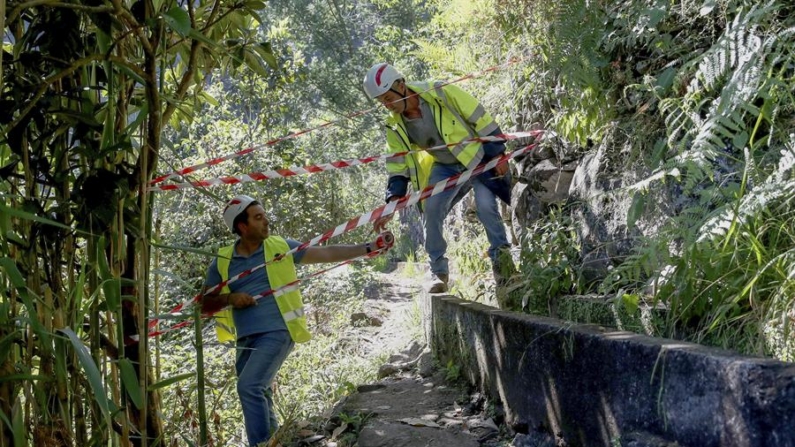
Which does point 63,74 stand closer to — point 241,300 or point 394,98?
point 241,300

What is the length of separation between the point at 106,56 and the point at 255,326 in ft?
→ 11.2

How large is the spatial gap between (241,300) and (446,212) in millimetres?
1744

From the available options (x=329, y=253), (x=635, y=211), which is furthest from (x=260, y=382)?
(x=635, y=211)

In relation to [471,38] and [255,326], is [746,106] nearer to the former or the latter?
[255,326]

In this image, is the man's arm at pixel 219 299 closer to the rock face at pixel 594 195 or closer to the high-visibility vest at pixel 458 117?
the high-visibility vest at pixel 458 117

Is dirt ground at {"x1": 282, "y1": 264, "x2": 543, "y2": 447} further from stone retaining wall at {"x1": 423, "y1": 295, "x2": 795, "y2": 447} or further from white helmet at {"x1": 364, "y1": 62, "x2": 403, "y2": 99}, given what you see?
white helmet at {"x1": 364, "y1": 62, "x2": 403, "y2": 99}

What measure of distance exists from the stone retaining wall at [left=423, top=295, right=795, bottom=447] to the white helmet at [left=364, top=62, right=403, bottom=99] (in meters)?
1.76

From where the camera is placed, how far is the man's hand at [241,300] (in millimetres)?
5348

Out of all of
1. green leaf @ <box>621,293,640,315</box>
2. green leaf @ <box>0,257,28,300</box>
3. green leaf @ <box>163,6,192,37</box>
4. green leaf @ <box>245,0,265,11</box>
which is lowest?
green leaf @ <box>621,293,640,315</box>

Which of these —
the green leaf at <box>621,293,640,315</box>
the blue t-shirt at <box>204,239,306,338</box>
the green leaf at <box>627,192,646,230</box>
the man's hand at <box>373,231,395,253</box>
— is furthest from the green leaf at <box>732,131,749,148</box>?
the blue t-shirt at <box>204,239,306,338</box>

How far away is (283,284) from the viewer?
219 inches

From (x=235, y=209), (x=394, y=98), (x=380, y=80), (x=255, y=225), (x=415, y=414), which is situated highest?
(x=380, y=80)

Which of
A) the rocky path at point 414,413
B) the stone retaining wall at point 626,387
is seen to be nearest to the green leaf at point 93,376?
the stone retaining wall at point 626,387

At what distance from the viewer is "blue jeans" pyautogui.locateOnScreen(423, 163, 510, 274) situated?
234 inches
